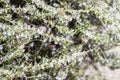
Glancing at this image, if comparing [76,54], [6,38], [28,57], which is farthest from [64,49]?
[6,38]

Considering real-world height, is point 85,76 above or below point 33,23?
below

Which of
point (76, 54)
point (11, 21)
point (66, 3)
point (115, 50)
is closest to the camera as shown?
point (11, 21)

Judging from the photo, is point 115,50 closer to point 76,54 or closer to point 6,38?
point 76,54

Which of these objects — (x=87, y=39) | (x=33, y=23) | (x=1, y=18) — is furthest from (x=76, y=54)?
(x=1, y=18)

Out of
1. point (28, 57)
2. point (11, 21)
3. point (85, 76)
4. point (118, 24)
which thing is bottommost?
point (85, 76)

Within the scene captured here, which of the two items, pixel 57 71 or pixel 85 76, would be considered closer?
pixel 57 71

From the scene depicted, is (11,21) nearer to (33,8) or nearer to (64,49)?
(33,8)

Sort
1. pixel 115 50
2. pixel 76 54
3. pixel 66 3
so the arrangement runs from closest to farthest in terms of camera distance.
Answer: pixel 76 54, pixel 66 3, pixel 115 50
